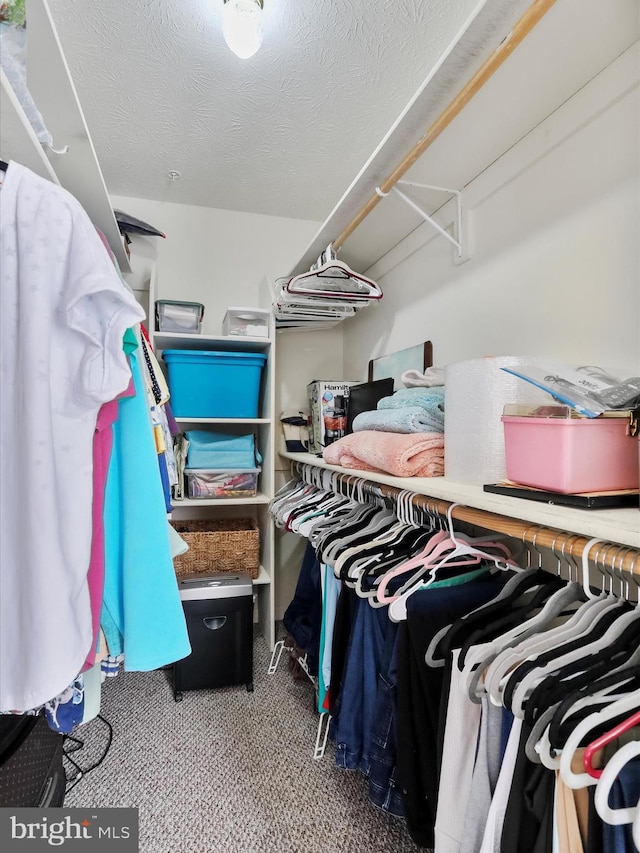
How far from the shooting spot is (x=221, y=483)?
2307 millimetres

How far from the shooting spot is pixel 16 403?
0.68 metres

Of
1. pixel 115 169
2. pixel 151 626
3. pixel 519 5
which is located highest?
pixel 115 169

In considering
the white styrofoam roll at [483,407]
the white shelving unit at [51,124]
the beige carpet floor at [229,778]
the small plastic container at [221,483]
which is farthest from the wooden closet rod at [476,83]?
the beige carpet floor at [229,778]

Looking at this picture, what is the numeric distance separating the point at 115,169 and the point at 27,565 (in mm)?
2136

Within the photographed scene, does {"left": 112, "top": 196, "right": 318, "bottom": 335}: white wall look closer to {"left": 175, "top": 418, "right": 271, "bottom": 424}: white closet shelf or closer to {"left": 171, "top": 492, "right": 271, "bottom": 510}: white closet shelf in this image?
{"left": 175, "top": 418, "right": 271, "bottom": 424}: white closet shelf

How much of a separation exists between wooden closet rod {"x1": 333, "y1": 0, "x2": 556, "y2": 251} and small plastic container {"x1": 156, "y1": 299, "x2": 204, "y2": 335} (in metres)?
1.04

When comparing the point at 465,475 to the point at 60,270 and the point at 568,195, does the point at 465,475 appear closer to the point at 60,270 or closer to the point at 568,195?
the point at 568,195

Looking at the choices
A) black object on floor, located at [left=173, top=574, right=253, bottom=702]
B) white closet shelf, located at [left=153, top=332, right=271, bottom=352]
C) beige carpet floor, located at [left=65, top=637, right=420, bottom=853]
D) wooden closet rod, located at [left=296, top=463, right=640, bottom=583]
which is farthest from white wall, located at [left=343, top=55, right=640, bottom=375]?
beige carpet floor, located at [left=65, top=637, right=420, bottom=853]

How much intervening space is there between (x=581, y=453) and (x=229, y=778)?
1.52 m

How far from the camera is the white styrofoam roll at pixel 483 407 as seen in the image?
3.52 ft

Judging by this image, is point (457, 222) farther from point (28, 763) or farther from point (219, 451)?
point (28, 763)

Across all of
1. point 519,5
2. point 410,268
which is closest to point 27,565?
point 519,5

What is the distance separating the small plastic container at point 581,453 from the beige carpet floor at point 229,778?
1.17m

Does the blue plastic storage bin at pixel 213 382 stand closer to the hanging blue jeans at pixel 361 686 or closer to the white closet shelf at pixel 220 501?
the white closet shelf at pixel 220 501
